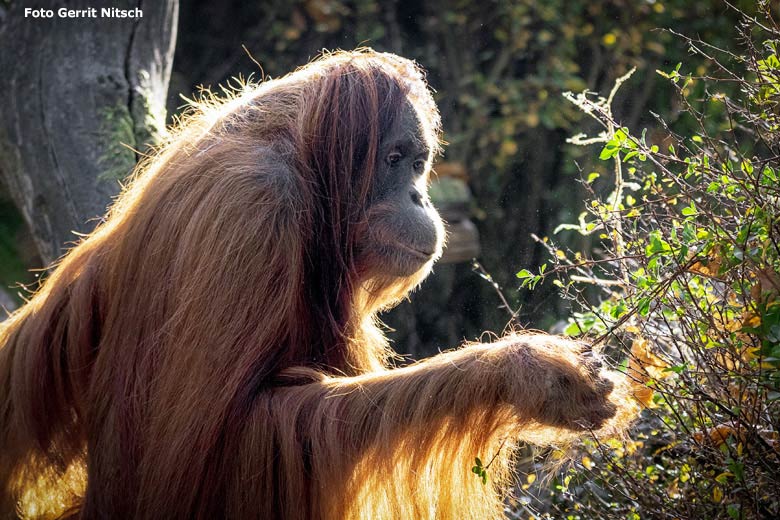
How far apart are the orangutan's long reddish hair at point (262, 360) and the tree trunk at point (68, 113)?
0.75 m

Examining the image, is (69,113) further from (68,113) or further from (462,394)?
(462,394)

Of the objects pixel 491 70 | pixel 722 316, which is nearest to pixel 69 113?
pixel 722 316

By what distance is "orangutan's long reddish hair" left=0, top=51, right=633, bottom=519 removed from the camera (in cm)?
222

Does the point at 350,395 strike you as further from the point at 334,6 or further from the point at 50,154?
the point at 334,6

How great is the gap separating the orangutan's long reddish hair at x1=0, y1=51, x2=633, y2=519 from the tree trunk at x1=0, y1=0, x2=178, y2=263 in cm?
75

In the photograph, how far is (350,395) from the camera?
7.51 feet

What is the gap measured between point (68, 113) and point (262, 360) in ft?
5.90

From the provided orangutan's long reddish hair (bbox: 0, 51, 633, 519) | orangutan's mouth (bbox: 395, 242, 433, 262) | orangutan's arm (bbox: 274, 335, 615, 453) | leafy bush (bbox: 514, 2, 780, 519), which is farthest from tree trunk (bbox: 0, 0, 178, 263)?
leafy bush (bbox: 514, 2, 780, 519)

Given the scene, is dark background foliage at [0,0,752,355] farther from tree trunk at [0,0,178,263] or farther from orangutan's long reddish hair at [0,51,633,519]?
orangutan's long reddish hair at [0,51,633,519]

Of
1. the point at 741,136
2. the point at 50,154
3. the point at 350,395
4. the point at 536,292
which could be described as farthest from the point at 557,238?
the point at 350,395

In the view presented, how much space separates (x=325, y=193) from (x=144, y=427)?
85 centimetres

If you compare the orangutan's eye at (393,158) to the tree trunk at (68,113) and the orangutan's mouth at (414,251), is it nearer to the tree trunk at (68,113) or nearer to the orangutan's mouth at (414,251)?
the orangutan's mouth at (414,251)

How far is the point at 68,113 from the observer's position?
11.8 feet

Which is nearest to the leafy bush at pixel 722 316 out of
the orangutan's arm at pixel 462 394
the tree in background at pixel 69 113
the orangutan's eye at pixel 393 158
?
the orangutan's arm at pixel 462 394
